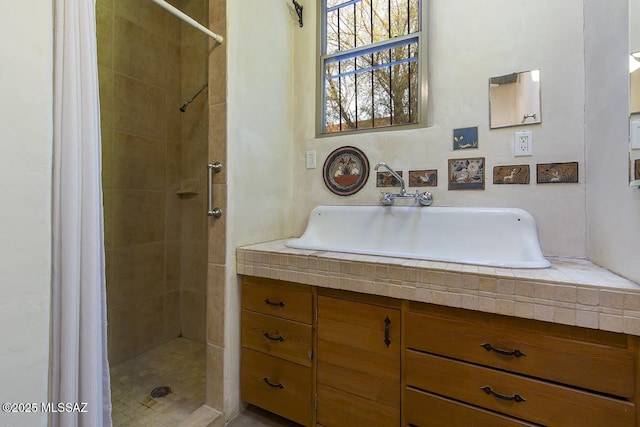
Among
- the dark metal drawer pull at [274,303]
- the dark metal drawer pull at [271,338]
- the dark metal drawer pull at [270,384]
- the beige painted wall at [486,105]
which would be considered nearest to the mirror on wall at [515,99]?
the beige painted wall at [486,105]

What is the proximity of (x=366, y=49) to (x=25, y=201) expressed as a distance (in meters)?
1.69

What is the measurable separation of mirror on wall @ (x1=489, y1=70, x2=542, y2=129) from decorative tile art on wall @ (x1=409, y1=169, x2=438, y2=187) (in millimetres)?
333

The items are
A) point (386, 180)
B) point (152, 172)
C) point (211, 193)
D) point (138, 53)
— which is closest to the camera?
point (211, 193)

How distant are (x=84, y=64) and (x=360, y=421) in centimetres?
153

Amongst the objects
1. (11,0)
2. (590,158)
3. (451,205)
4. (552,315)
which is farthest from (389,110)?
(11,0)

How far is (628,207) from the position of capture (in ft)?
2.81

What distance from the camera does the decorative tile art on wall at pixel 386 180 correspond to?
60.9 inches

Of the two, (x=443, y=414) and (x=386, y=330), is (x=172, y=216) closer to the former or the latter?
(x=386, y=330)

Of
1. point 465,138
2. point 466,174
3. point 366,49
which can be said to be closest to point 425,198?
point 466,174

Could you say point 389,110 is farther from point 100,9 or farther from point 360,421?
point 100,9

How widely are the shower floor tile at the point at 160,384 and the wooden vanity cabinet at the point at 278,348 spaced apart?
374 mm

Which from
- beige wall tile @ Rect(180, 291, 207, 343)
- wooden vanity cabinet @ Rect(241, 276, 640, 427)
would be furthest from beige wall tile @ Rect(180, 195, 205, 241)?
wooden vanity cabinet @ Rect(241, 276, 640, 427)

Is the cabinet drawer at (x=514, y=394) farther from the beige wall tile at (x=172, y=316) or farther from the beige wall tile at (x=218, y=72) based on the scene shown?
the beige wall tile at (x=172, y=316)

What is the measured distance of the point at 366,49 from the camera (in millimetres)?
1690
